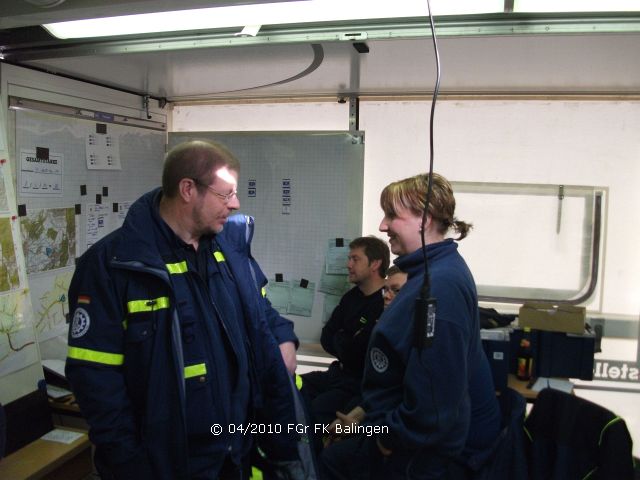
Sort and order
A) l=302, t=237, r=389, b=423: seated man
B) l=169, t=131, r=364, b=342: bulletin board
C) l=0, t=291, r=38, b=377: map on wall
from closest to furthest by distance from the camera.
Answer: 1. l=0, t=291, r=38, b=377: map on wall
2. l=302, t=237, r=389, b=423: seated man
3. l=169, t=131, r=364, b=342: bulletin board

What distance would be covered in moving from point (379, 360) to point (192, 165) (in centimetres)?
86

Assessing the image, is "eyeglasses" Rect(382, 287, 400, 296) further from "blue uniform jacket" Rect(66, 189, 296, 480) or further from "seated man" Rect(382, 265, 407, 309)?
"blue uniform jacket" Rect(66, 189, 296, 480)

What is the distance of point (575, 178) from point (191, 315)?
2.38 m

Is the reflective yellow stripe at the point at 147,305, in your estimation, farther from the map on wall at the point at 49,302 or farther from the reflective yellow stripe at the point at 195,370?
the map on wall at the point at 49,302

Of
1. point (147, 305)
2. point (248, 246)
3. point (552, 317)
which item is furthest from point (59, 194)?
point (552, 317)

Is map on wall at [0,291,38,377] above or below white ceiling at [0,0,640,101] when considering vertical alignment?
below

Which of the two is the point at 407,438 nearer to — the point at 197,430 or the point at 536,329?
the point at 197,430

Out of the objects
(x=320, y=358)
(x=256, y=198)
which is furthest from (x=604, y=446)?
(x=256, y=198)

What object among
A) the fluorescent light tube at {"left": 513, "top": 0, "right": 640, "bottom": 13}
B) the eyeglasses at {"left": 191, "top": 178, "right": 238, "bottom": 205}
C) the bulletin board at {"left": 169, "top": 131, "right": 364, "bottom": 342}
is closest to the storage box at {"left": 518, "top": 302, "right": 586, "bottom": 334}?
the bulletin board at {"left": 169, "top": 131, "right": 364, "bottom": 342}

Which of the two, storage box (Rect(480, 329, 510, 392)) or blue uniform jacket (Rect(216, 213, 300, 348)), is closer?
blue uniform jacket (Rect(216, 213, 300, 348))

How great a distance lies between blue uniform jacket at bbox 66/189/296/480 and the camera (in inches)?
46.2

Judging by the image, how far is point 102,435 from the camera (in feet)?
3.81

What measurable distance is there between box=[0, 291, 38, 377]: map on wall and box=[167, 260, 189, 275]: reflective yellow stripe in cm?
87

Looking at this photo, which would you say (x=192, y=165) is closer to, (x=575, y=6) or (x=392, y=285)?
(x=575, y=6)
